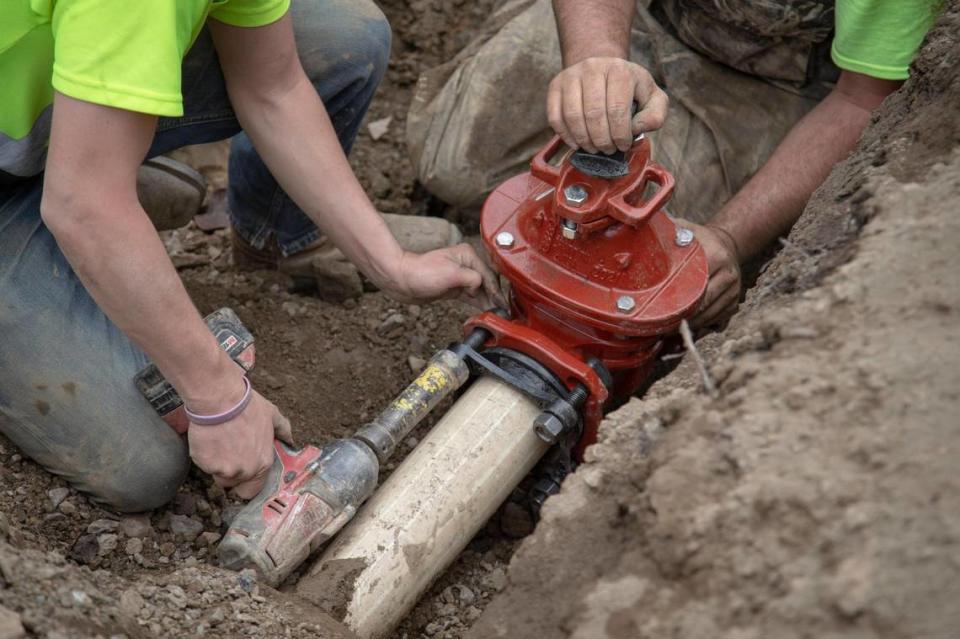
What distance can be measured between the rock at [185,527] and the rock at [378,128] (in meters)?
1.67

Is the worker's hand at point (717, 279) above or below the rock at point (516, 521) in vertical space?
above

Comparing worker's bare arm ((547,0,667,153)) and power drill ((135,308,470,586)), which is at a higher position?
worker's bare arm ((547,0,667,153))

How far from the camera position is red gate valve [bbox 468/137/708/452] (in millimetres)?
1936

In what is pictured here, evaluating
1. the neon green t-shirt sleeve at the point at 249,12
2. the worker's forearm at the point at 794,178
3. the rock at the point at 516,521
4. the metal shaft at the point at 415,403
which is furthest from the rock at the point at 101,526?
the worker's forearm at the point at 794,178

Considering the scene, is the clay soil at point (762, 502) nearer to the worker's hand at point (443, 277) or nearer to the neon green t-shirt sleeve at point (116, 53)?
the worker's hand at point (443, 277)

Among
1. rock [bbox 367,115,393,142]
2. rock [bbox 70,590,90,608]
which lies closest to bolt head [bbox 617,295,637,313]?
rock [bbox 70,590,90,608]

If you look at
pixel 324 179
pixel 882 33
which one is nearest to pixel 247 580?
pixel 324 179

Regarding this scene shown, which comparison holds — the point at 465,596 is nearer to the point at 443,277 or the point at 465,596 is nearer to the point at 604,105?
the point at 443,277

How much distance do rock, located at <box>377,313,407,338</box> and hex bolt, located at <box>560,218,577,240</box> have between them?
92 cm

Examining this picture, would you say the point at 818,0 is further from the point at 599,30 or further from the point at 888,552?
the point at 888,552

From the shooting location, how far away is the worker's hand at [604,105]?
1.92 m

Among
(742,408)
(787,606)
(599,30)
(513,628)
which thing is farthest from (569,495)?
(599,30)

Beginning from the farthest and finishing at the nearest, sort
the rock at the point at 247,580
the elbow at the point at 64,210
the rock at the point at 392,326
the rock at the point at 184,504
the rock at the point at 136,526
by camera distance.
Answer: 1. the rock at the point at 392,326
2. the rock at the point at 184,504
3. the rock at the point at 136,526
4. the rock at the point at 247,580
5. the elbow at the point at 64,210

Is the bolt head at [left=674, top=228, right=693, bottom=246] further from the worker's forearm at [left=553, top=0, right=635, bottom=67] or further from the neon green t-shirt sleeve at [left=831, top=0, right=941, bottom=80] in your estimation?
the neon green t-shirt sleeve at [left=831, top=0, right=941, bottom=80]
